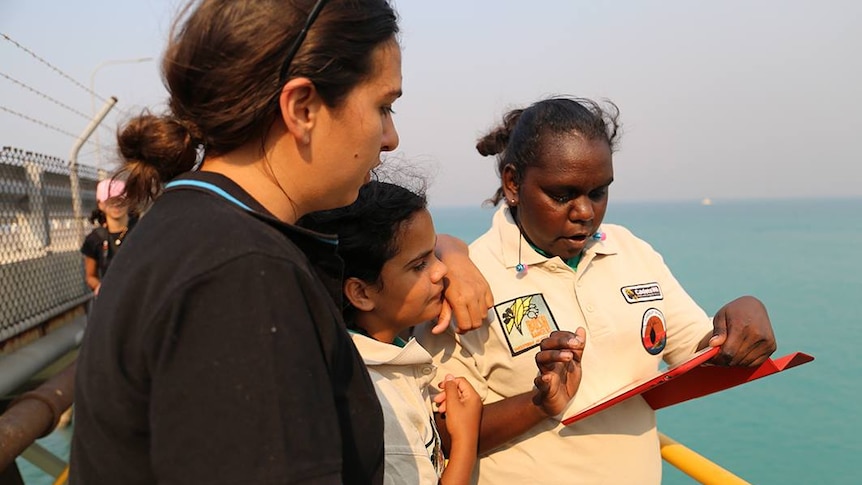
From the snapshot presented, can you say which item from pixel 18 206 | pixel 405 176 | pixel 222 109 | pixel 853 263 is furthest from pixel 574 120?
pixel 853 263

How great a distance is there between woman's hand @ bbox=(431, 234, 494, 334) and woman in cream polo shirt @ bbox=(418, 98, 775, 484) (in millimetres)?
Result: 124

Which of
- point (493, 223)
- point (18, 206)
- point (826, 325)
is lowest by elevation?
point (826, 325)

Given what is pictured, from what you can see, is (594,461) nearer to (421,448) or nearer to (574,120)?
(421,448)

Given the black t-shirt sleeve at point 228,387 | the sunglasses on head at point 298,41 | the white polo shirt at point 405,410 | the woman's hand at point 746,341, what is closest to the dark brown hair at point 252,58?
the sunglasses on head at point 298,41

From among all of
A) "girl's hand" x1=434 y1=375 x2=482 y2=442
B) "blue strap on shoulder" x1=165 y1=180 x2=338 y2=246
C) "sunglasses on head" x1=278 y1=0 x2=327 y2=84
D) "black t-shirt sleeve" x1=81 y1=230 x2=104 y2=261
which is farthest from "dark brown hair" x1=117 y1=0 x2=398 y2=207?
"black t-shirt sleeve" x1=81 y1=230 x2=104 y2=261

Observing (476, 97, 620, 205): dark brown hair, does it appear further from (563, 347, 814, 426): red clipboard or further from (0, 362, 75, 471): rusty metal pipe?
(0, 362, 75, 471): rusty metal pipe

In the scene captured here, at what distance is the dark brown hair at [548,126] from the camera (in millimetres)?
2023

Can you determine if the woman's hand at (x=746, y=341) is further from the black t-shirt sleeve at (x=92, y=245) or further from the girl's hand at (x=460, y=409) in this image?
the black t-shirt sleeve at (x=92, y=245)

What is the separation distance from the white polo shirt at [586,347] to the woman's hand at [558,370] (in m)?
0.13

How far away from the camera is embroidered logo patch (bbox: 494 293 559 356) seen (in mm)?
1897

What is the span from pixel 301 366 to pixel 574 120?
150cm

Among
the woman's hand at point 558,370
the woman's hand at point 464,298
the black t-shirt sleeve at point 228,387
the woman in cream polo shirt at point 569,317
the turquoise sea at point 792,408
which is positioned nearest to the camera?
the black t-shirt sleeve at point 228,387

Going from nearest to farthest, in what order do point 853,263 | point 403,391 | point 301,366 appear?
point 301,366, point 403,391, point 853,263

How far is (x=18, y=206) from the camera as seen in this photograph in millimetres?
4926
